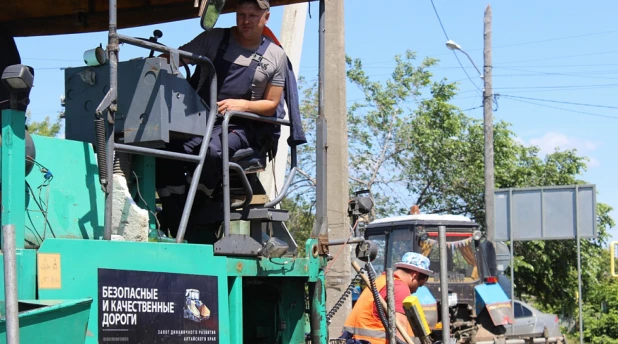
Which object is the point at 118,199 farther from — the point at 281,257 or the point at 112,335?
the point at 281,257

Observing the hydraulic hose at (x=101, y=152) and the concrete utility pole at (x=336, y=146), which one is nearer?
the hydraulic hose at (x=101, y=152)

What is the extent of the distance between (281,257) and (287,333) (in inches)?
28.1

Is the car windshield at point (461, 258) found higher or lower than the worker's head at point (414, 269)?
lower

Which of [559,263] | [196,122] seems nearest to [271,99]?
[196,122]

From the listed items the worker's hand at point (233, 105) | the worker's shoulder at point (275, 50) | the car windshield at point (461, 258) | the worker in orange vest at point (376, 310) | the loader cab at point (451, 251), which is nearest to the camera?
the worker's hand at point (233, 105)

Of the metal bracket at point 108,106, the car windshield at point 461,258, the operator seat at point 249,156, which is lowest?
the car windshield at point 461,258

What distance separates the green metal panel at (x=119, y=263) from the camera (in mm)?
4051

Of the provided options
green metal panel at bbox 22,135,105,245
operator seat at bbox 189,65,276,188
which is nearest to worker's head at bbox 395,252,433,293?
operator seat at bbox 189,65,276,188

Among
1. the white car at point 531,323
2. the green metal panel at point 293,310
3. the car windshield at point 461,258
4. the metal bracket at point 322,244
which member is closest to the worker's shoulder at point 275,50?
the metal bracket at point 322,244

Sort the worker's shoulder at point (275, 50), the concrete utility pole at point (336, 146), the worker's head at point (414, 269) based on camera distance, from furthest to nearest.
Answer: the concrete utility pole at point (336, 146)
the worker's head at point (414, 269)
the worker's shoulder at point (275, 50)

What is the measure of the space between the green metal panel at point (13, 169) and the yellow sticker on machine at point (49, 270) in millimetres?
144

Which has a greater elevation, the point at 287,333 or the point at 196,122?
the point at 196,122

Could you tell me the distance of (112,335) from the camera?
4215mm

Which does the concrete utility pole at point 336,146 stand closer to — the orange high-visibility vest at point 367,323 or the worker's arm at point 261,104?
the orange high-visibility vest at point 367,323
